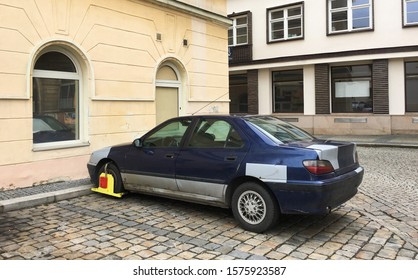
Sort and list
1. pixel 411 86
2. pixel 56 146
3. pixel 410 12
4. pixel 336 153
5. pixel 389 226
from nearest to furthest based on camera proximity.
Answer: pixel 336 153 → pixel 389 226 → pixel 56 146 → pixel 410 12 → pixel 411 86

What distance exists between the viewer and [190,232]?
519 cm

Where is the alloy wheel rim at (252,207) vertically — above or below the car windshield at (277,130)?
below

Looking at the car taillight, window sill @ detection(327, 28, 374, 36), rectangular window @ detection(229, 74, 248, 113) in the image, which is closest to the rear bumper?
the car taillight

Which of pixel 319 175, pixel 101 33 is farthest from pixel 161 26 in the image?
pixel 319 175

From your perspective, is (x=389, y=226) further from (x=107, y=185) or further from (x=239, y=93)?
(x=239, y=93)

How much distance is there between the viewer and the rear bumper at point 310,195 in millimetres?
4703

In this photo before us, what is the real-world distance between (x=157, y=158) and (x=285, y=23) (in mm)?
16773

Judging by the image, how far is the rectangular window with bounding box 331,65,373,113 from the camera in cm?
1903

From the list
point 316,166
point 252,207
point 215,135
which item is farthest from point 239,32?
point 316,166

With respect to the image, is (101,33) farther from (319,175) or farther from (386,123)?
(386,123)

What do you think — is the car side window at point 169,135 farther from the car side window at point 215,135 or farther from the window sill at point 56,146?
the window sill at point 56,146

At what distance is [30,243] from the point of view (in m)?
4.78

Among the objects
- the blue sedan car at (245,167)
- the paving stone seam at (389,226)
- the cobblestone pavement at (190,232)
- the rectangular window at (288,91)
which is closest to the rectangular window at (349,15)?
the rectangular window at (288,91)

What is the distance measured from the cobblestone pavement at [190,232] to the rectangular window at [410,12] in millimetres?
13326
